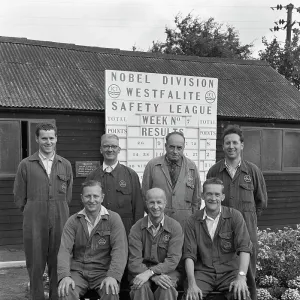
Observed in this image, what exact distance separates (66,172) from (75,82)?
4.74 m

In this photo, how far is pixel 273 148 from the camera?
973 centimetres

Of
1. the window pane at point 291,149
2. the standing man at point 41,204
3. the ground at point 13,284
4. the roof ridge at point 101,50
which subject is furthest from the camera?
the window pane at point 291,149

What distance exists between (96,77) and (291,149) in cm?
469

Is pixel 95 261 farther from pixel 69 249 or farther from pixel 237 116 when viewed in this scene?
pixel 237 116

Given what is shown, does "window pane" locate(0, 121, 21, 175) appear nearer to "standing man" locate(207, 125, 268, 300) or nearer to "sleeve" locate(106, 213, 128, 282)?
"sleeve" locate(106, 213, 128, 282)

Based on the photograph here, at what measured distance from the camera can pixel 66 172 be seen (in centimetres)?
439

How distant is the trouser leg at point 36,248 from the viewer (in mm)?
4184

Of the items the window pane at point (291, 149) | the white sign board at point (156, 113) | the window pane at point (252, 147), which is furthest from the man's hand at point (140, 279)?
the window pane at point (291, 149)

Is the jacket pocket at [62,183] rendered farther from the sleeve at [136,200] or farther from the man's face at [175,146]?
the man's face at [175,146]

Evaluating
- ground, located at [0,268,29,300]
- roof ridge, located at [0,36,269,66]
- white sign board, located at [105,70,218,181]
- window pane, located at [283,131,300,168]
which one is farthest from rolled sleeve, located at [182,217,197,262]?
roof ridge, located at [0,36,269,66]

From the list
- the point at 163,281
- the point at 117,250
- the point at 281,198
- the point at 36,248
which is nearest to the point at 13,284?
the point at 36,248

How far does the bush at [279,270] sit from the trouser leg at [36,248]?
2253mm

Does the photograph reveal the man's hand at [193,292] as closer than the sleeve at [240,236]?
Yes

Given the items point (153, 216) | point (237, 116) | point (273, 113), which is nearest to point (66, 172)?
point (153, 216)
